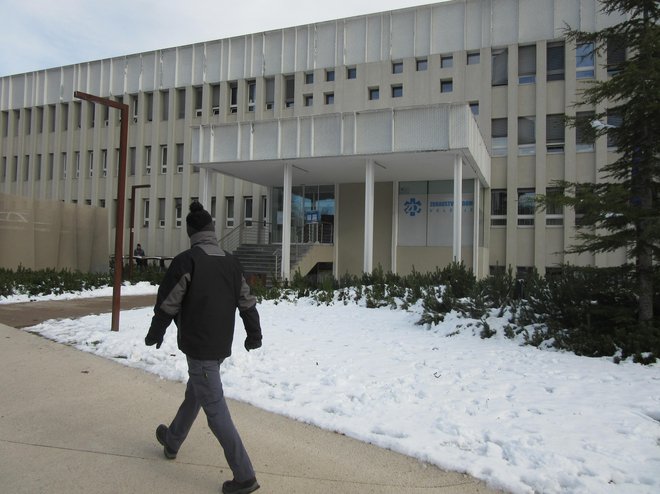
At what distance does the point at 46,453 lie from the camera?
396 centimetres

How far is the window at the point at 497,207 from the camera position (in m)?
23.3

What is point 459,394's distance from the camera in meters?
5.55

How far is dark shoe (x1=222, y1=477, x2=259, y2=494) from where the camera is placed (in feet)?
10.9

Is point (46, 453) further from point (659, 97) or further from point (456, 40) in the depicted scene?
point (456, 40)

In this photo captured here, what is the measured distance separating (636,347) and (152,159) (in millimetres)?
28671

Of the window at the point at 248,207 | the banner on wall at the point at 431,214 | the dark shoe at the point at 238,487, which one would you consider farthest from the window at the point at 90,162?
the dark shoe at the point at 238,487

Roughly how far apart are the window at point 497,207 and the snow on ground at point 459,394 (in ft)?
49.4

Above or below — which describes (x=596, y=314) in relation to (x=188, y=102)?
below

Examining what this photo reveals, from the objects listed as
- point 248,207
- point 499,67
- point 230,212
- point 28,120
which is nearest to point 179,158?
point 230,212

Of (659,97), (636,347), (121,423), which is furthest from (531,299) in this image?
(121,423)

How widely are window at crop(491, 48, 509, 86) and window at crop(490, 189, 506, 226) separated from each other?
4889mm

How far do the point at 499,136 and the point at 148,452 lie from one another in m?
22.5

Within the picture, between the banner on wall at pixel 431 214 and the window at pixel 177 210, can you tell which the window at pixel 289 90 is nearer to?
the window at pixel 177 210

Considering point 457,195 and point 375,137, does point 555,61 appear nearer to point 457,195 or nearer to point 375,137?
point 457,195
